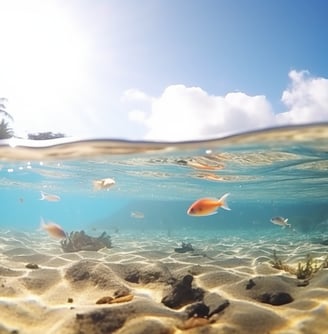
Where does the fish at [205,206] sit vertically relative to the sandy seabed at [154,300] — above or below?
above

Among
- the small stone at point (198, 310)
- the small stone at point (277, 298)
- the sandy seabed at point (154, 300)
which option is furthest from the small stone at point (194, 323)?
the small stone at point (277, 298)

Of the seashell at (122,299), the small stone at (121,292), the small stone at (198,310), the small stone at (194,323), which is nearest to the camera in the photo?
the small stone at (194,323)

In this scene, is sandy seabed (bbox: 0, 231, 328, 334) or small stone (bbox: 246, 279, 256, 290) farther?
small stone (bbox: 246, 279, 256, 290)

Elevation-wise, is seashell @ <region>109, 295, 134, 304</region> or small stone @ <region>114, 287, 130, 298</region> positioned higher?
seashell @ <region>109, 295, 134, 304</region>

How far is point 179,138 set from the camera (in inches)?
477

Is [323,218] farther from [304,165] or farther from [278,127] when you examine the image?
[278,127]

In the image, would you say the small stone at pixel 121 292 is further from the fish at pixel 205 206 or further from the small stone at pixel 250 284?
the small stone at pixel 250 284

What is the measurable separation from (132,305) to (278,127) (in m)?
7.36

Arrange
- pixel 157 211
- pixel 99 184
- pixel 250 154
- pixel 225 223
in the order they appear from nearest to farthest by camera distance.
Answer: pixel 99 184 < pixel 250 154 < pixel 225 223 < pixel 157 211

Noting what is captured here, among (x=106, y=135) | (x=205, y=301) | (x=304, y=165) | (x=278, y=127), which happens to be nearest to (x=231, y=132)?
(x=278, y=127)

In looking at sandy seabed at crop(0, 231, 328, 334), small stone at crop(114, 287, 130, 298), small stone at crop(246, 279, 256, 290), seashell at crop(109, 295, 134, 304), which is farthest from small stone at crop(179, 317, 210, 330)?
small stone at crop(246, 279, 256, 290)

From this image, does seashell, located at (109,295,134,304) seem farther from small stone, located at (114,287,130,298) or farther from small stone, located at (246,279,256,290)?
small stone, located at (246,279,256,290)

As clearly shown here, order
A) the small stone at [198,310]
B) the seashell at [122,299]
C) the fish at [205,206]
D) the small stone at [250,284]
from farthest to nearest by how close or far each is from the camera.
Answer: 1. the fish at [205,206]
2. the small stone at [250,284]
3. the seashell at [122,299]
4. the small stone at [198,310]

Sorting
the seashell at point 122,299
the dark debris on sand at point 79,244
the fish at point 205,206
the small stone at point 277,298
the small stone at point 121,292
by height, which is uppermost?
the fish at point 205,206
